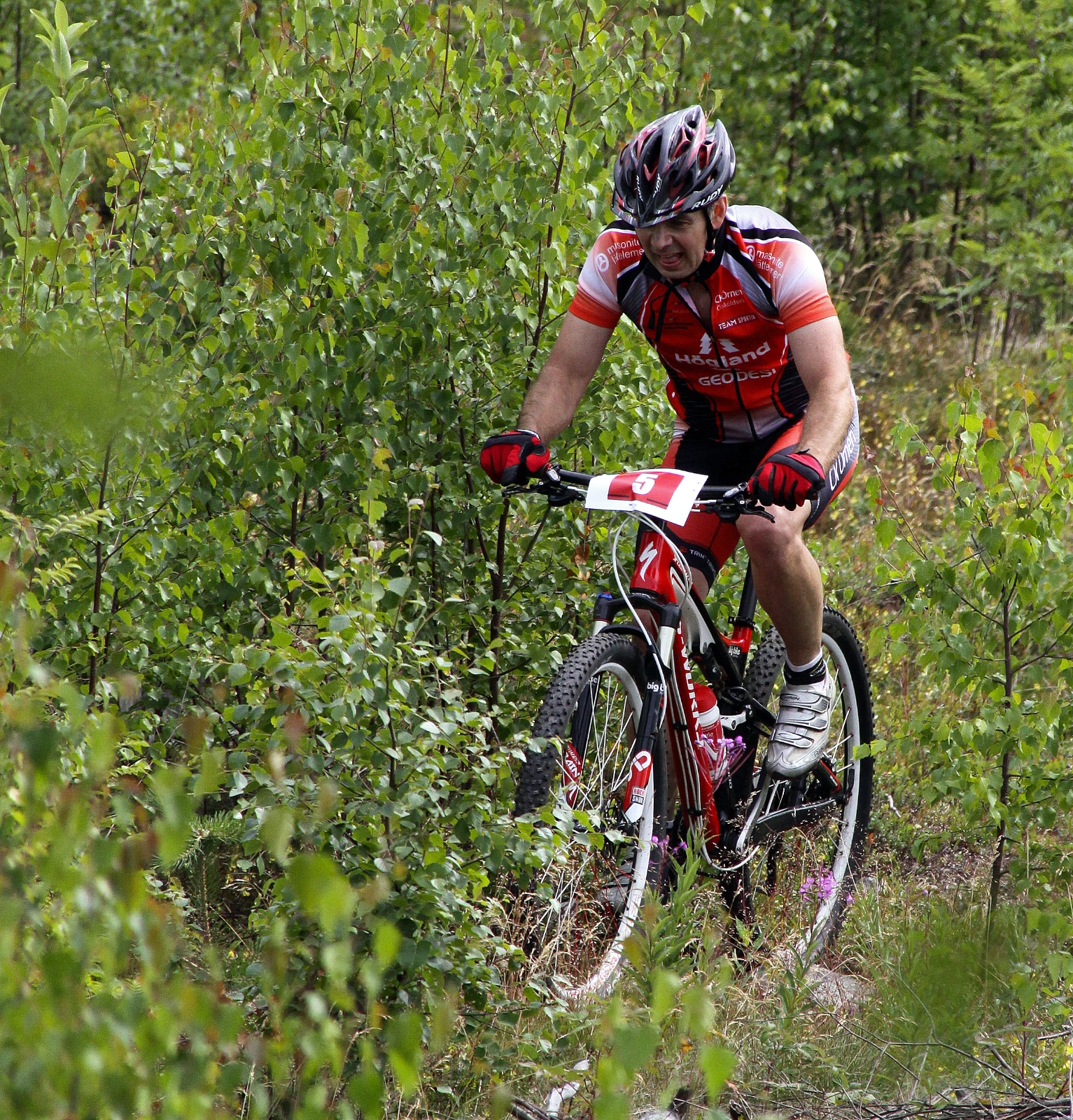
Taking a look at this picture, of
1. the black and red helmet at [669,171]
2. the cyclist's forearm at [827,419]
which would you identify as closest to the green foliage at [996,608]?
the cyclist's forearm at [827,419]

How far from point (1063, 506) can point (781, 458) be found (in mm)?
1054

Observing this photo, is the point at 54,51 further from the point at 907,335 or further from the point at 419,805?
the point at 907,335

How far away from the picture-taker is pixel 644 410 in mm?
4480

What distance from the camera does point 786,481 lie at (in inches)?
131

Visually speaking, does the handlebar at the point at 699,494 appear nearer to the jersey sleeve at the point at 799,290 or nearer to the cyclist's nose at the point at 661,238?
the jersey sleeve at the point at 799,290

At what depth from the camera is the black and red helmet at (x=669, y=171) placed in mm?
3711

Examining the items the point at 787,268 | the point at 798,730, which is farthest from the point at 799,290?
the point at 798,730

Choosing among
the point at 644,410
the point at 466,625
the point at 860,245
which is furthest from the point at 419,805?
the point at 860,245

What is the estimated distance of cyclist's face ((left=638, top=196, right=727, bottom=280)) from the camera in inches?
151

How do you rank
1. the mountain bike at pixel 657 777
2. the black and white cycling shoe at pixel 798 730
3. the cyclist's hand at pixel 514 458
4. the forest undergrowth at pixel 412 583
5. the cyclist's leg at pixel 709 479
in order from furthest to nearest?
the black and white cycling shoe at pixel 798 730, the cyclist's leg at pixel 709 479, the cyclist's hand at pixel 514 458, the mountain bike at pixel 657 777, the forest undergrowth at pixel 412 583

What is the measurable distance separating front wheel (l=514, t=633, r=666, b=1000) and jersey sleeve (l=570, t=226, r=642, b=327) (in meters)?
1.13

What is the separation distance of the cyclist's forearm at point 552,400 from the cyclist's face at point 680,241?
45 cm

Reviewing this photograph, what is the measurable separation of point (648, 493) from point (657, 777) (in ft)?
2.83

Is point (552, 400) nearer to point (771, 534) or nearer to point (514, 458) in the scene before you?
point (514, 458)
